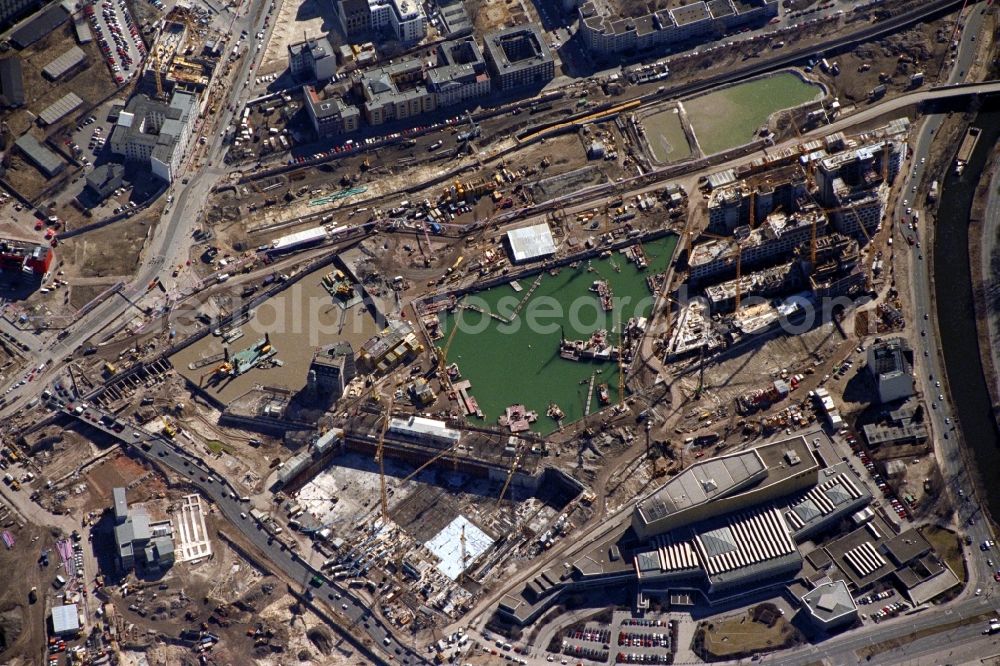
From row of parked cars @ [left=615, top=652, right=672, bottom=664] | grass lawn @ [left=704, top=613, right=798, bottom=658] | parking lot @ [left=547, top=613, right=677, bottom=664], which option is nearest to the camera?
grass lawn @ [left=704, top=613, right=798, bottom=658]

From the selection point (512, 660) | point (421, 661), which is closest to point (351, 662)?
point (421, 661)

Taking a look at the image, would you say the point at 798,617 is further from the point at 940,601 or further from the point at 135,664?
the point at 135,664

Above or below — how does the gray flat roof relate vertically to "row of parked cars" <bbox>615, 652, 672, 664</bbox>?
above

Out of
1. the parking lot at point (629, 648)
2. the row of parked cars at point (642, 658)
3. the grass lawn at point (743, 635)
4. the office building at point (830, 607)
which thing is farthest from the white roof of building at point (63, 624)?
the office building at point (830, 607)

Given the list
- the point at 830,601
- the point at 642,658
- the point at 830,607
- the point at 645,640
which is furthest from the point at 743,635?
the point at 642,658

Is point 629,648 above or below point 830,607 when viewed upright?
below

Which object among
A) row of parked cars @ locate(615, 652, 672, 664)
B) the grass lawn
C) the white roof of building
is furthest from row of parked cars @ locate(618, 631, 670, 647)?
the white roof of building

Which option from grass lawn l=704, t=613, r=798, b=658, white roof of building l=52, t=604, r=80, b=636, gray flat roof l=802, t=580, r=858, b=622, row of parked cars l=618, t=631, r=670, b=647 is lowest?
grass lawn l=704, t=613, r=798, b=658

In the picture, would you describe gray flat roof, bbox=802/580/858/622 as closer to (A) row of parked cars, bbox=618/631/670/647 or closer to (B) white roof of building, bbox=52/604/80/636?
(A) row of parked cars, bbox=618/631/670/647

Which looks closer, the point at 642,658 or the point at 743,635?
the point at 642,658

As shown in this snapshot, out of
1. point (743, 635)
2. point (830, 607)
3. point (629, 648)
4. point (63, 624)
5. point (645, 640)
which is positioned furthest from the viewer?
point (63, 624)

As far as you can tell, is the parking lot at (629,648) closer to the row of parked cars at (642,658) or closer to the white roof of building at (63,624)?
the row of parked cars at (642,658)

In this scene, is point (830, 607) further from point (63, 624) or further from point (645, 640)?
point (63, 624)
